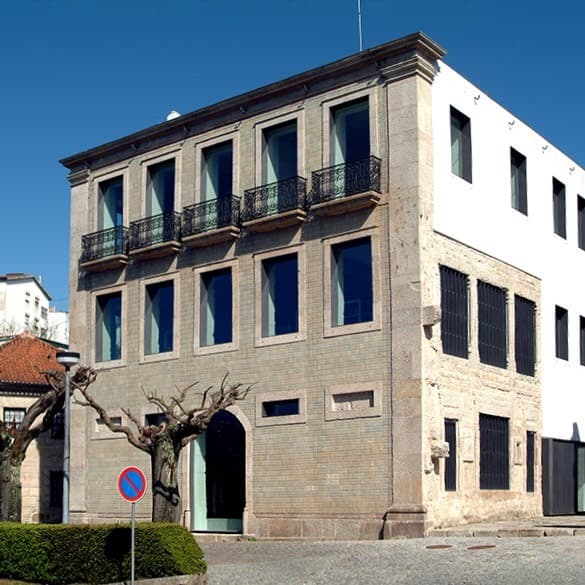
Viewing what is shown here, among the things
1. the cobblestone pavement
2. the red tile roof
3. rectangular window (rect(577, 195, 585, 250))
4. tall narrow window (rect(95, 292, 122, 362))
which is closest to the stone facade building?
tall narrow window (rect(95, 292, 122, 362))

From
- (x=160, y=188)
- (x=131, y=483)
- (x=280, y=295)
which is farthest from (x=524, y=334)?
(x=131, y=483)

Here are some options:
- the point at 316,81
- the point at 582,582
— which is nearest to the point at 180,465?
the point at 316,81

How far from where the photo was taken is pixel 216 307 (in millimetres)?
33969

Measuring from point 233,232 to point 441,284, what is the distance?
6.81m

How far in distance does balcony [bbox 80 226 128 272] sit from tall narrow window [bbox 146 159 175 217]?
1.25m

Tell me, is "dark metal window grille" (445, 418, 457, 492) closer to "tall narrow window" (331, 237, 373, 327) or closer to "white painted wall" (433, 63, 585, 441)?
"tall narrow window" (331, 237, 373, 327)

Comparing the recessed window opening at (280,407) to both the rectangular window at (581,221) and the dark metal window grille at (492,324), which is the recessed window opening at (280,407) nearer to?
the dark metal window grille at (492,324)

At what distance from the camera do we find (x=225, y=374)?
32.7 m

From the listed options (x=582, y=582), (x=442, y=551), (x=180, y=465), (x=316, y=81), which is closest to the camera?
(x=582, y=582)

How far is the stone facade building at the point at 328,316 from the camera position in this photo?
2867 cm

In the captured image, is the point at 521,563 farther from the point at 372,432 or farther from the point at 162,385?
the point at 162,385

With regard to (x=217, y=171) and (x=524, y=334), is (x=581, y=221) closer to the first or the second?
(x=524, y=334)

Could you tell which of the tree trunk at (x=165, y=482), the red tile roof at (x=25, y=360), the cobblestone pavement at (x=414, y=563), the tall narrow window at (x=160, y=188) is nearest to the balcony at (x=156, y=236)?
the tall narrow window at (x=160, y=188)

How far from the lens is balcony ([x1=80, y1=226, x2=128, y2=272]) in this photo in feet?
119
